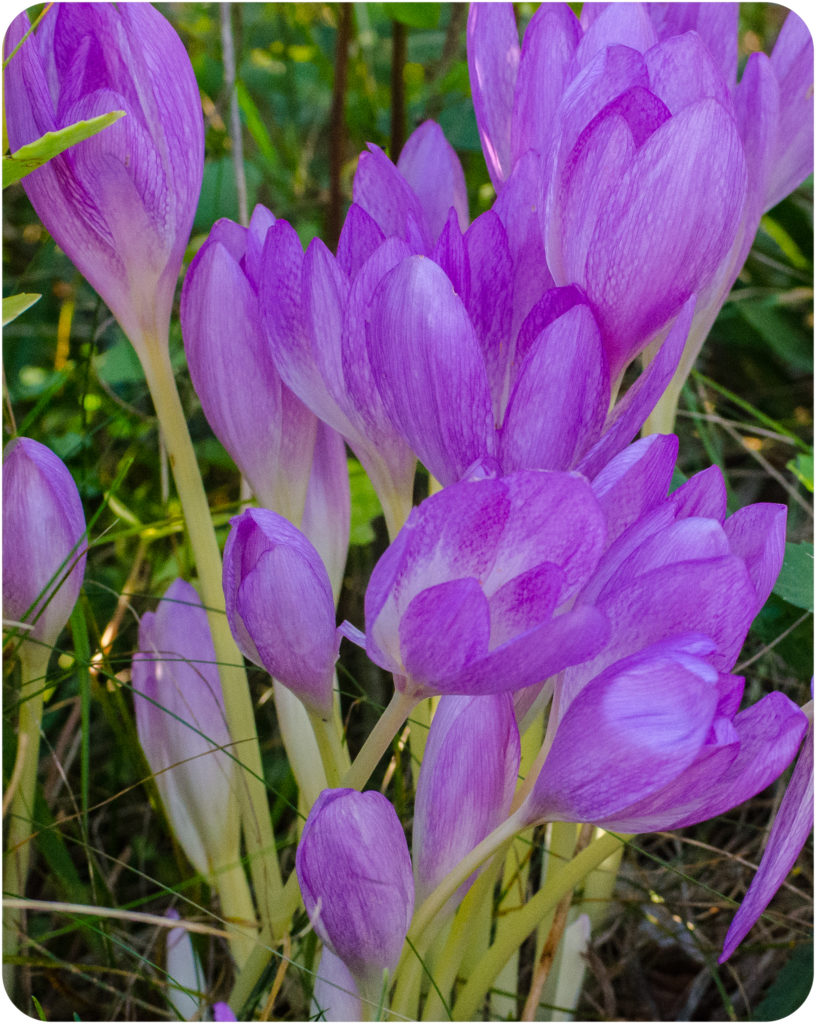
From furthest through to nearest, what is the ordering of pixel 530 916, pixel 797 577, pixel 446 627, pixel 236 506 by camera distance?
pixel 236 506, pixel 797 577, pixel 530 916, pixel 446 627

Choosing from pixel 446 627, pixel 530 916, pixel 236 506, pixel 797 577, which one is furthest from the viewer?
pixel 236 506

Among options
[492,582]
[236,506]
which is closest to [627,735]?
[492,582]

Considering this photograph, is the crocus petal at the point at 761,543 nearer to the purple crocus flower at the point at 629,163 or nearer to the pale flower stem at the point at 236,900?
the purple crocus flower at the point at 629,163

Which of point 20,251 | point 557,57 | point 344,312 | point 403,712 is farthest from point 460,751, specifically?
point 20,251

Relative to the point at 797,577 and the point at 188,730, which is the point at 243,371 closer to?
the point at 188,730

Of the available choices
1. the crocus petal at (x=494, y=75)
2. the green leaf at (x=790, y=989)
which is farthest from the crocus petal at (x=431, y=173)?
the green leaf at (x=790, y=989)

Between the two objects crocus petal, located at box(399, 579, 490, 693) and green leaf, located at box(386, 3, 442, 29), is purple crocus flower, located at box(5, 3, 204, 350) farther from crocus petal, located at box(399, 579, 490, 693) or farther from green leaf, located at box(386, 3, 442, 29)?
green leaf, located at box(386, 3, 442, 29)

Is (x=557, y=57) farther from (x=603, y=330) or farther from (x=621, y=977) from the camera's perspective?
(x=621, y=977)
